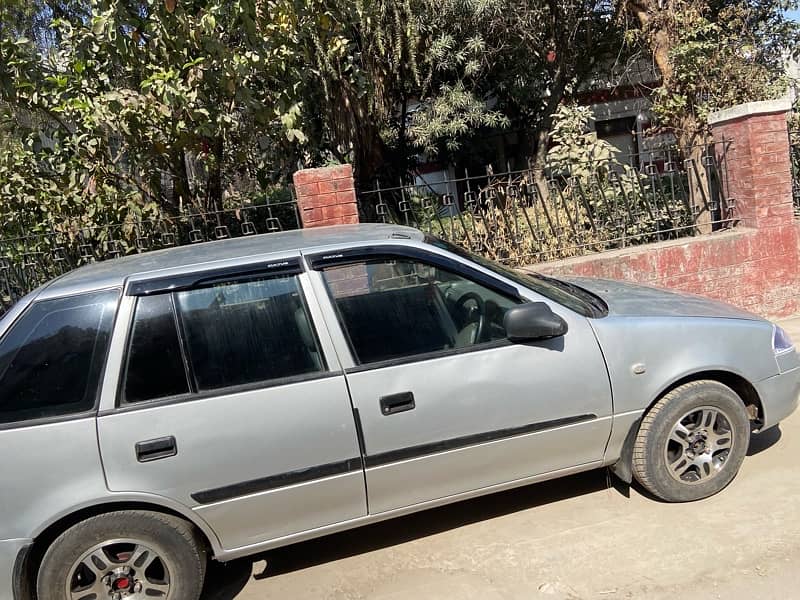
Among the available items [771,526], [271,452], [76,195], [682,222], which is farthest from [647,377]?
[76,195]

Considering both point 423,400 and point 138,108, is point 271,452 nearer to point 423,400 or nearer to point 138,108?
point 423,400

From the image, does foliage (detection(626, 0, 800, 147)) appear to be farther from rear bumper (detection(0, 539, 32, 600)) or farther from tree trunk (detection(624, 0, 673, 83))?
rear bumper (detection(0, 539, 32, 600))

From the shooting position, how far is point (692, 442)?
347cm

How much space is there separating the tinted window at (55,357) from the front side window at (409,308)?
3.50ft

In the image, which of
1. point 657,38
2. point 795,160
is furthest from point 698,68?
point 795,160

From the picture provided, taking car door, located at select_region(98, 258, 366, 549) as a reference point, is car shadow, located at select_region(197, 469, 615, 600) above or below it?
below

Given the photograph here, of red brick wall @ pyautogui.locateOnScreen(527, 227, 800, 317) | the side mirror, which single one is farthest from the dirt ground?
red brick wall @ pyautogui.locateOnScreen(527, 227, 800, 317)

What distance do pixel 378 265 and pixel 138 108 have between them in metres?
3.78

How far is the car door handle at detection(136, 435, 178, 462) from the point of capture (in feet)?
8.95

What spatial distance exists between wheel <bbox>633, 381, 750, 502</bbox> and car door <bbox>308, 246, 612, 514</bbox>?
279 millimetres

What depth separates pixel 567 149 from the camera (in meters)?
7.56

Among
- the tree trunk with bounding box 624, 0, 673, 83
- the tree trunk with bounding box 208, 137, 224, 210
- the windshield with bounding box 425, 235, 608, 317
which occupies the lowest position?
the windshield with bounding box 425, 235, 608, 317

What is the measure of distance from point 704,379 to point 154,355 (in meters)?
2.81

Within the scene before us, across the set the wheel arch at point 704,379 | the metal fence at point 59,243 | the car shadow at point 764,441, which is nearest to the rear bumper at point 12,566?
the wheel arch at point 704,379
